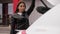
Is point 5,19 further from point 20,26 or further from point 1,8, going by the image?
point 20,26

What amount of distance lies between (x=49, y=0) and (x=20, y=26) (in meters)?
0.93

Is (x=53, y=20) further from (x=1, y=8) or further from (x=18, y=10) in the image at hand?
(x=1, y=8)

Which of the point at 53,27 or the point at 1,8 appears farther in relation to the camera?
the point at 1,8

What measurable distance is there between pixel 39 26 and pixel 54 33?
32 centimetres

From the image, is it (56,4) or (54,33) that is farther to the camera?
(56,4)

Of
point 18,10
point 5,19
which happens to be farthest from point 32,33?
point 5,19

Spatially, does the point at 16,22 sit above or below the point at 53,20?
above

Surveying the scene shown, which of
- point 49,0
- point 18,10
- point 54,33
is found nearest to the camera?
point 54,33

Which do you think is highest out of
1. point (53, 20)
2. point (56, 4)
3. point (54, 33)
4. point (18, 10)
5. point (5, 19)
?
point (5, 19)

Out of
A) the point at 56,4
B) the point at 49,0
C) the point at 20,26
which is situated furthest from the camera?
the point at 20,26

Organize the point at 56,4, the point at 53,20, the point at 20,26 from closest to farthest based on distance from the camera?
the point at 53,20, the point at 56,4, the point at 20,26

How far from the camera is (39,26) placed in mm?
2826

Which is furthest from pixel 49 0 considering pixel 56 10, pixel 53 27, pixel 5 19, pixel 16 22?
pixel 5 19

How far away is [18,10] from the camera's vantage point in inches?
172
